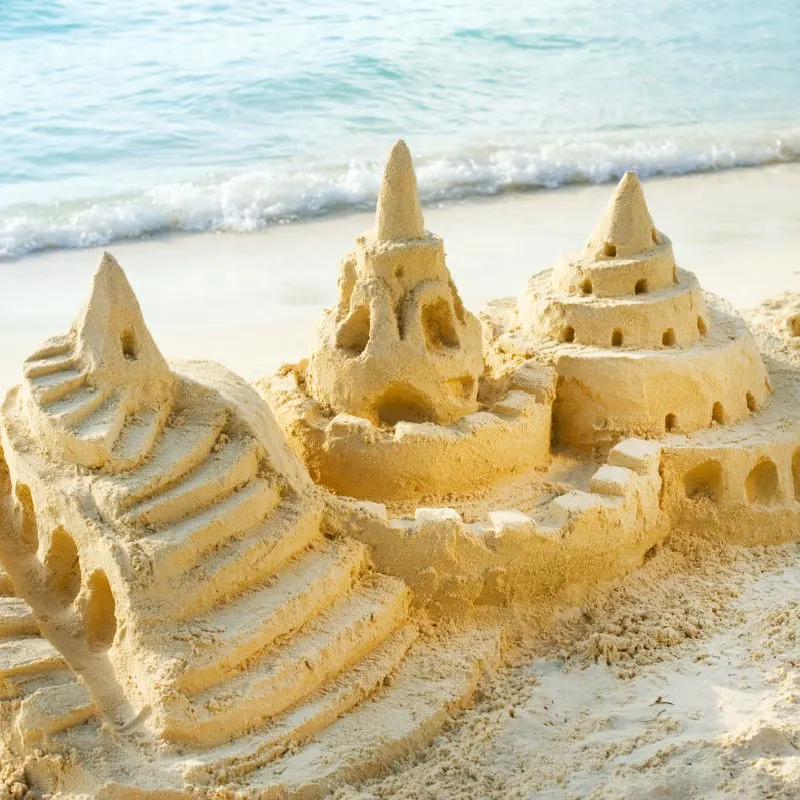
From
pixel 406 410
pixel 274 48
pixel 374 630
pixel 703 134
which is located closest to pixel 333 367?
pixel 406 410

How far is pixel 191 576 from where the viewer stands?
428 cm

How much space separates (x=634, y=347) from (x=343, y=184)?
26.6 feet

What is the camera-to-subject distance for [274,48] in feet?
60.0

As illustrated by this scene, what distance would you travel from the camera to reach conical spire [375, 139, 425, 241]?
530 centimetres

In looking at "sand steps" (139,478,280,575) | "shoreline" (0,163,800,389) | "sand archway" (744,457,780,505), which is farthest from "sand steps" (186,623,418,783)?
"shoreline" (0,163,800,389)

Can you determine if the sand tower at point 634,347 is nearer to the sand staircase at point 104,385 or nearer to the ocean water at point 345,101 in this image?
the sand staircase at point 104,385

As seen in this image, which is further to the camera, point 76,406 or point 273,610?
point 76,406

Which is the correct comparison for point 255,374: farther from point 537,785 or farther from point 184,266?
point 537,785

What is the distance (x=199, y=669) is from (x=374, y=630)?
0.80 meters

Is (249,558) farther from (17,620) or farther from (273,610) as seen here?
(17,620)

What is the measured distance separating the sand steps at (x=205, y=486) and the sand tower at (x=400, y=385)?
75cm

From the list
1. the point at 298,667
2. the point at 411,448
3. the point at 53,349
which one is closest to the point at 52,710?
the point at 298,667

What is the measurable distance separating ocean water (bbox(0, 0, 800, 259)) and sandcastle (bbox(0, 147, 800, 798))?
705 centimetres

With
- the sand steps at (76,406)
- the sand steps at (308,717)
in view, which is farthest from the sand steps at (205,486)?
the sand steps at (308,717)
